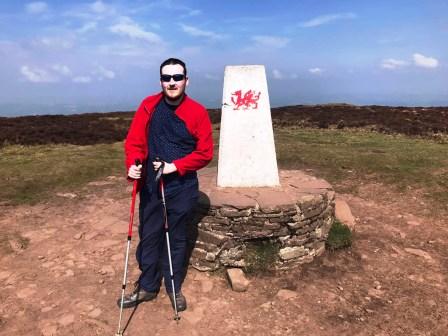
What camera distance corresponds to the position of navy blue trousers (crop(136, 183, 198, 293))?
5453mm

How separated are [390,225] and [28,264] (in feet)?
25.4

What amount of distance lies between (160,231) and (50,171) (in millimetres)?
9736

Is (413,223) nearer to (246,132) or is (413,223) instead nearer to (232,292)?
(246,132)

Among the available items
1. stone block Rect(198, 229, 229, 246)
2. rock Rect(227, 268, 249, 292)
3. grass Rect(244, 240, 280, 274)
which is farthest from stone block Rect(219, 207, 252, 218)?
rock Rect(227, 268, 249, 292)

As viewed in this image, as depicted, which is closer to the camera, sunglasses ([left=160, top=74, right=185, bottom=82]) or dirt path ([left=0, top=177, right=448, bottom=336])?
sunglasses ([left=160, top=74, right=185, bottom=82])

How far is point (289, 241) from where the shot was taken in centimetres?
701

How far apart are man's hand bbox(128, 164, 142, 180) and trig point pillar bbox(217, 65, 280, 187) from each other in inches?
106

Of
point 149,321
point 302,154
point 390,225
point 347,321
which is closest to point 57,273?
point 149,321

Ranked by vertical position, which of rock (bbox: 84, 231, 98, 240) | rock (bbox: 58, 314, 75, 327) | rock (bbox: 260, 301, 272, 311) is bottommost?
rock (bbox: 260, 301, 272, 311)

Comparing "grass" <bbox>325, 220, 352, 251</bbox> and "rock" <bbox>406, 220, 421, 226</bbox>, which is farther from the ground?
"grass" <bbox>325, 220, 352, 251</bbox>

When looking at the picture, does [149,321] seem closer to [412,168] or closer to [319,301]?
[319,301]

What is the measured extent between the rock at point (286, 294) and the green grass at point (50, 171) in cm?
751

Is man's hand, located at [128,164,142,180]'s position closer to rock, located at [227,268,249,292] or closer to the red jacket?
the red jacket

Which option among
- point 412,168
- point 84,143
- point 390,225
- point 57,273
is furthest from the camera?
point 84,143
